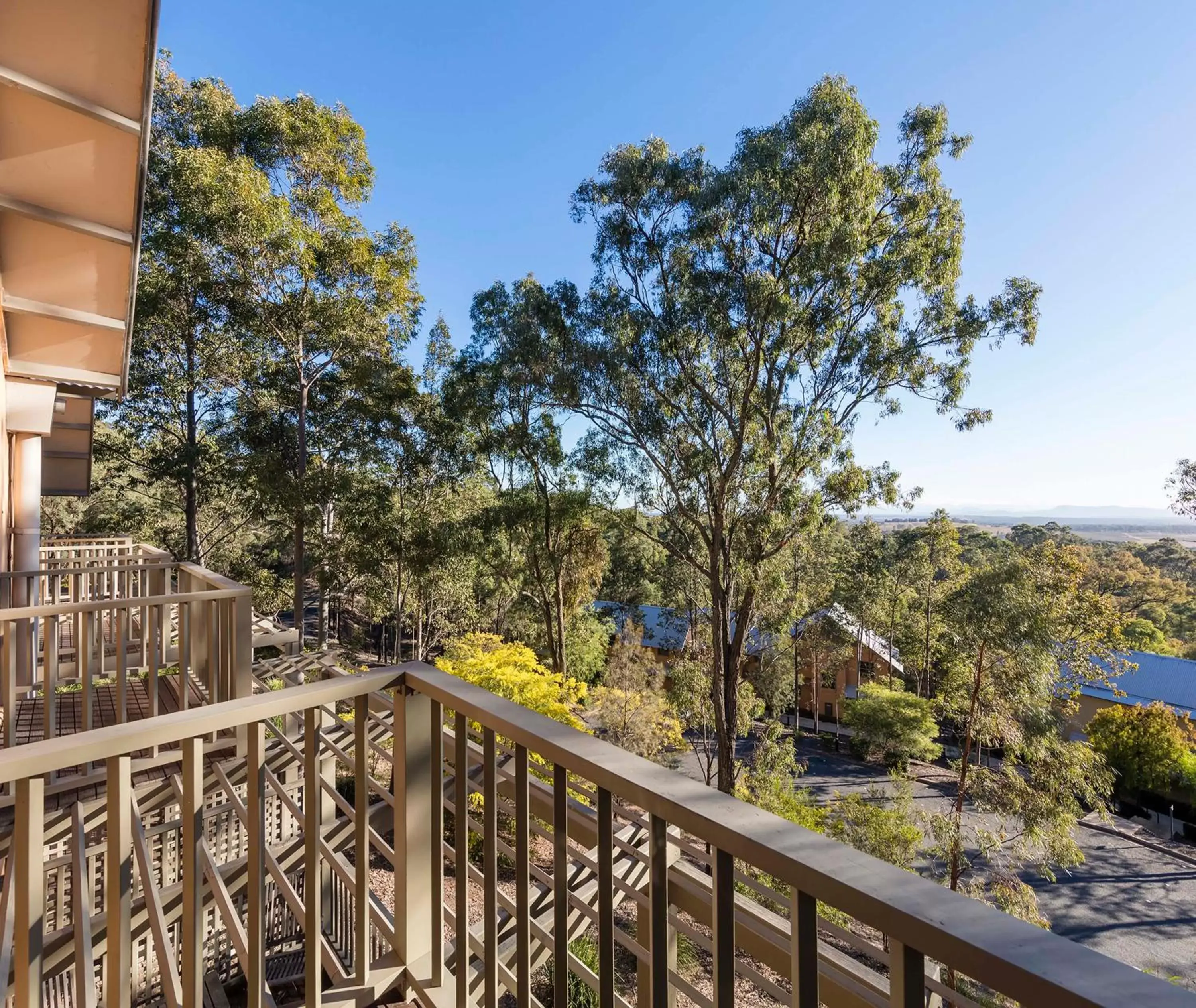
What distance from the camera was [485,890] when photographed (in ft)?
3.91

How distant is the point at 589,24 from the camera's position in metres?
11.1

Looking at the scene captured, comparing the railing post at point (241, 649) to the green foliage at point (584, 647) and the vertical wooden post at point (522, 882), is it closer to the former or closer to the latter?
the vertical wooden post at point (522, 882)

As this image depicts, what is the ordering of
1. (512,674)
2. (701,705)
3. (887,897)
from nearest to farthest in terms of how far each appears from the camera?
(887,897) < (512,674) < (701,705)

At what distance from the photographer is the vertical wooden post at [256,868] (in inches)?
47.0

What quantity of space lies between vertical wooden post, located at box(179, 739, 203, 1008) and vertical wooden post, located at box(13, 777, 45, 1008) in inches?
7.7

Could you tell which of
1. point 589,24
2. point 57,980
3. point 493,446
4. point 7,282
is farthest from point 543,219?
point 57,980

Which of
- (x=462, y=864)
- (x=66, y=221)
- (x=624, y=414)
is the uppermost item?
(x=624, y=414)

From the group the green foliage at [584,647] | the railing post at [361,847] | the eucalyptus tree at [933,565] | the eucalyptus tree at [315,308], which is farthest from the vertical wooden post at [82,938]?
the eucalyptus tree at [933,565]

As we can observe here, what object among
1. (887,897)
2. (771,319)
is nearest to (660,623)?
(771,319)

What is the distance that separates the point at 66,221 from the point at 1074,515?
12192 cm

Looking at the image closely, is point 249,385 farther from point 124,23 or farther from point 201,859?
point 201,859

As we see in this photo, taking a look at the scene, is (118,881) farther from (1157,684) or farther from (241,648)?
(1157,684)

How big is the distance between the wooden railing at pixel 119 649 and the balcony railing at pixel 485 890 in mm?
1086

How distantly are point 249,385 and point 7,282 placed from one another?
29.1ft
